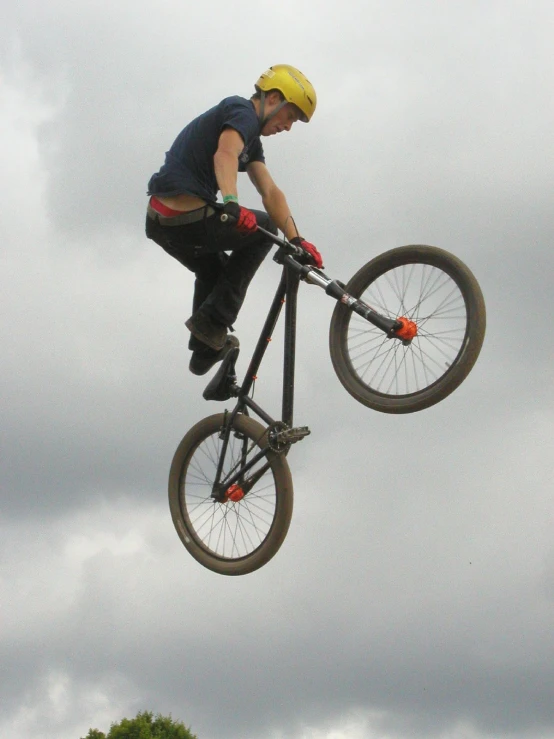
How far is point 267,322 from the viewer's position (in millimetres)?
10250

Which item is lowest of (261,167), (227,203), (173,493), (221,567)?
(221,567)

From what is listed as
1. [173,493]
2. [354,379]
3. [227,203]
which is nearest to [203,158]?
[227,203]

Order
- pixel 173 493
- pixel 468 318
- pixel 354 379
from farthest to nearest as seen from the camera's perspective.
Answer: pixel 173 493, pixel 354 379, pixel 468 318

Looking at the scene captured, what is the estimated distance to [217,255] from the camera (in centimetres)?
1069

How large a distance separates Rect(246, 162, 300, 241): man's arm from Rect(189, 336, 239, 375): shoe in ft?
3.67

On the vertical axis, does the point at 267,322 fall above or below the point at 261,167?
below

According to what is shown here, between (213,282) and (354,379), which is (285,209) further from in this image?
(354,379)

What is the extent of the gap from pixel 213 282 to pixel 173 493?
1.95 m

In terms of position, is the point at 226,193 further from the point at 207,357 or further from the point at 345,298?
the point at 207,357

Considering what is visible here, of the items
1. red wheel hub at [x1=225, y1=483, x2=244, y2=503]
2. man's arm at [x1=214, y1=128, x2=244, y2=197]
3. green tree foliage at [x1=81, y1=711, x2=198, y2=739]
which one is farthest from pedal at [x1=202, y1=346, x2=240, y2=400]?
green tree foliage at [x1=81, y1=711, x2=198, y2=739]

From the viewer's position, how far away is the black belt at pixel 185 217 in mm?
10062

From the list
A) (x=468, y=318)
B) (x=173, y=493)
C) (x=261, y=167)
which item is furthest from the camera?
(x=173, y=493)

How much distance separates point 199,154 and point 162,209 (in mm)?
508

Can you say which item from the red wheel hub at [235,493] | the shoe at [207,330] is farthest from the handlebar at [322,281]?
the red wheel hub at [235,493]
